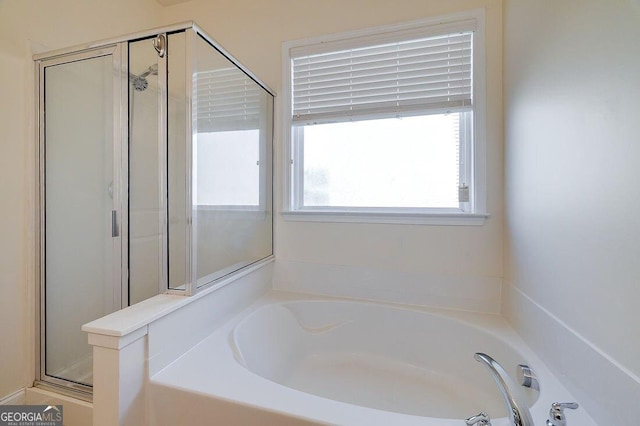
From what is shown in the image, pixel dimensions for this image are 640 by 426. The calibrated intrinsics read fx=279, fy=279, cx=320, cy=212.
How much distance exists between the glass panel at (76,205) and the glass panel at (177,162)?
47cm

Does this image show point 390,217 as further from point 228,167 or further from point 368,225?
point 228,167

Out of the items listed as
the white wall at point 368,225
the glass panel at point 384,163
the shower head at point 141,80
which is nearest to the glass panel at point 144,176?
the shower head at point 141,80

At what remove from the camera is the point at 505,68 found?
5.04ft

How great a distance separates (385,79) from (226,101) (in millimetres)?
985

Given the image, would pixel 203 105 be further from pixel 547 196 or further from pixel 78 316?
pixel 547 196

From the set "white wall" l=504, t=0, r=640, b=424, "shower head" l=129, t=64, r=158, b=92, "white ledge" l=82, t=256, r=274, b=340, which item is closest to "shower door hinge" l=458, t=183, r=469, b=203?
"white wall" l=504, t=0, r=640, b=424

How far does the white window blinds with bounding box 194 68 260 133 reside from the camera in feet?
4.56

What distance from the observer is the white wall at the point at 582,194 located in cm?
72

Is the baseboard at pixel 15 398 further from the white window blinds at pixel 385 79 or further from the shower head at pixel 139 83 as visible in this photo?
the white window blinds at pixel 385 79

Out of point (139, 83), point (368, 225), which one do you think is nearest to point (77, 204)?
point (139, 83)

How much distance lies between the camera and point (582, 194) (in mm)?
899

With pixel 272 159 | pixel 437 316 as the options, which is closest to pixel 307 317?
pixel 437 316

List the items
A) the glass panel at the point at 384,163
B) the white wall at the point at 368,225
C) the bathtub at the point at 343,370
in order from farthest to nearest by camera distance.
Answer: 1. the glass panel at the point at 384,163
2. the white wall at the point at 368,225
3. the bathtub at the point at 343,370

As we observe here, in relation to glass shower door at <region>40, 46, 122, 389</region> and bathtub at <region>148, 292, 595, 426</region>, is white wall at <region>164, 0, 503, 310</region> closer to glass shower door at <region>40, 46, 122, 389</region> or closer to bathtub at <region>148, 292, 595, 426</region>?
bathtub at <region>148, 292, 595, 426</region>
